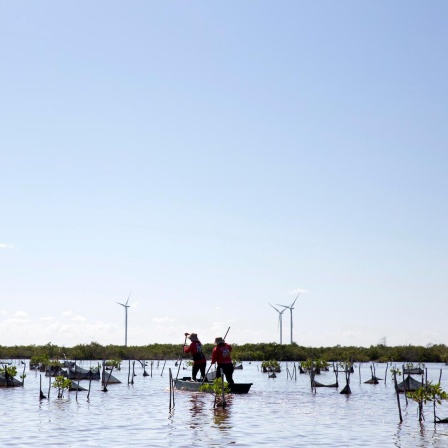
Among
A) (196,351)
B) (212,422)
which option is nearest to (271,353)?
(196,351)

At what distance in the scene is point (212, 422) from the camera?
22641 mm

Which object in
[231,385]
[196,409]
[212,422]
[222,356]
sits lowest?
[212,422]

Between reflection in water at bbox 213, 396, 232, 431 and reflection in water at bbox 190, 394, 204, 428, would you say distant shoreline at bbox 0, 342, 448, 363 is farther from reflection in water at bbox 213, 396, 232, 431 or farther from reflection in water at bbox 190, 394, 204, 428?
reflection in water at bbox 213, 396, 232, 431

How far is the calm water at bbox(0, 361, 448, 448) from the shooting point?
1889 centimetres

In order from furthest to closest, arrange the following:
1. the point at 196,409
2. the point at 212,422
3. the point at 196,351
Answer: the point at 196,351 < the point at 196,409 < the point at 212,422

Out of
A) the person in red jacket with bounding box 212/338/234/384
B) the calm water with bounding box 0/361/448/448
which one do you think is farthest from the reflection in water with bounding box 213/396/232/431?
the person in red jacket with bounding box 212/338/234/384

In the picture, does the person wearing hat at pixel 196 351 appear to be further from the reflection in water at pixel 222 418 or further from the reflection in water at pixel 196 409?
the reflection in water at pixel 222 418

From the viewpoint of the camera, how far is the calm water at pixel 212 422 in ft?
62.0

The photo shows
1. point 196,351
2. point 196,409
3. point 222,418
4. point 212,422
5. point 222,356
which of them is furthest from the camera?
point 196,351

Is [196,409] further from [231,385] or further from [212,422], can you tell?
[231,385]

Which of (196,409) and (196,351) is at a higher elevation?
(196,351)

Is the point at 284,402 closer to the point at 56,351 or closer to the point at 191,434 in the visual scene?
the point at 191,434

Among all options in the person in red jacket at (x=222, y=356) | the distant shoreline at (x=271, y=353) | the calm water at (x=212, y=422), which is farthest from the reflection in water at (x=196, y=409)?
the distant shoreline at (x=271, y=353)

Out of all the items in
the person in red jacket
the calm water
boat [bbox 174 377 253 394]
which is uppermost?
the person in red jacket
